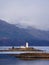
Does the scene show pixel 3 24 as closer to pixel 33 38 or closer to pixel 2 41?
pixel 2 41

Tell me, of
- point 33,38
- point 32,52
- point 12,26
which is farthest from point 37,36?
point 32,52

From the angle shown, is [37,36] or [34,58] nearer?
[37,36]

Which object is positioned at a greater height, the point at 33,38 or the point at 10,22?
the point at 10,22

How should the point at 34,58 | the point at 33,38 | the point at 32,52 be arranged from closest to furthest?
the point at 33,38 < the point at 34,58 < the point at 32,52

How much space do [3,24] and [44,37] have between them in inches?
59.5

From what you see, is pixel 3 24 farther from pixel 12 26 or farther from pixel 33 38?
pixel 33 38

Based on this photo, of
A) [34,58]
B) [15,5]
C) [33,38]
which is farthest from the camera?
[34,58]

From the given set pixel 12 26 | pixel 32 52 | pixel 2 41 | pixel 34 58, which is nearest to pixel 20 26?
pixel 12 26

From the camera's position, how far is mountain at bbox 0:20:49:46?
8.63 meters

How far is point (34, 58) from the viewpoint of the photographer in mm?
9789

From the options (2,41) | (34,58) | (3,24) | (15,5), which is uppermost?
(15,5)

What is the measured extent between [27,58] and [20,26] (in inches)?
71.1

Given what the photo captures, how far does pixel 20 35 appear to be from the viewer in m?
8.83

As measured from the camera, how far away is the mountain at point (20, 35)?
8.63m
